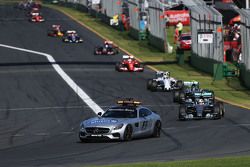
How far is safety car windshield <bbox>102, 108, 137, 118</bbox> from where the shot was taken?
1162 inches

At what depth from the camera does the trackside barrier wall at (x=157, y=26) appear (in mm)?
73188

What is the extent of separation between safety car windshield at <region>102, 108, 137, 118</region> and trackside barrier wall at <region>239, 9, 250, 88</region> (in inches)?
796

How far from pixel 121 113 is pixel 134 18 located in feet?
185

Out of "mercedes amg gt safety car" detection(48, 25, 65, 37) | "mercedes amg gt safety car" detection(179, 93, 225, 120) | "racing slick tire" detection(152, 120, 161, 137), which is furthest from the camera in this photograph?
"mercedes amg gt safety car" detection(48, 25, 65, 37)

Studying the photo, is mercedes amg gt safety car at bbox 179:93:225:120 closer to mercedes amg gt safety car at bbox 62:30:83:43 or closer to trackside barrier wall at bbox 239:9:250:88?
trackside barrier wall at bbox 239:9:250:88

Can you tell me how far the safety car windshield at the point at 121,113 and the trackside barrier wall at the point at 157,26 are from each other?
42.5m

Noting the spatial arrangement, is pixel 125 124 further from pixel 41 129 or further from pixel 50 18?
pixel 50 18

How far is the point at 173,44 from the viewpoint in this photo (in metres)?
77.6

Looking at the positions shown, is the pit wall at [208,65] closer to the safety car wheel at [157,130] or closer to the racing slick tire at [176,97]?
the racing slick tire at [176,97]

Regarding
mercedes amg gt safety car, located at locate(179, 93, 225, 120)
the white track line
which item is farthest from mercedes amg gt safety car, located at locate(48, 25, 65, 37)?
mercedes amg gt safety car, located at locate(179, 93, 225, 120)

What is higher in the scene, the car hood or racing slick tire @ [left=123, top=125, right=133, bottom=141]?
the car hood

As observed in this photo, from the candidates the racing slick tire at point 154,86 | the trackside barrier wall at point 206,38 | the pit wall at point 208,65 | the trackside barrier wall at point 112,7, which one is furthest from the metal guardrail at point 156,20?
the racing slick tire at point 154,86

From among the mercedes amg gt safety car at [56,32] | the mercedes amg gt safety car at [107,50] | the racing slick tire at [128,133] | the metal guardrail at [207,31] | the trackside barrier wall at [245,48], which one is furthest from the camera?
the mercedes amg gt safety car at [56,32]

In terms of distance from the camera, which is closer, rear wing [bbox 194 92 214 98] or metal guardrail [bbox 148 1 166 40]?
rear wing [bbox 194 92 214 98]
